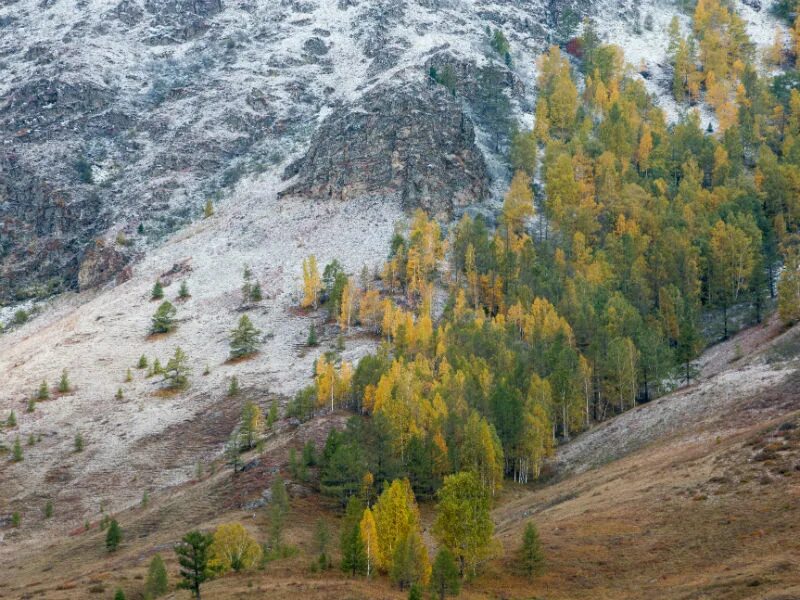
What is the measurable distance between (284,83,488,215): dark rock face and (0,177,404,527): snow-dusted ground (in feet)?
22.1

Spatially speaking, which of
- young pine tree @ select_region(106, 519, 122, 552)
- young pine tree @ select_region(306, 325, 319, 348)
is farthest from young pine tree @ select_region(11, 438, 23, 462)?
young pine tree @ select_region(306, 325, 319, 348)

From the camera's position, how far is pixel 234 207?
534 ft

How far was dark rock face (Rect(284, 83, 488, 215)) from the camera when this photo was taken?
153250 millimetres

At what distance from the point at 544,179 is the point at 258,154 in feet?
256

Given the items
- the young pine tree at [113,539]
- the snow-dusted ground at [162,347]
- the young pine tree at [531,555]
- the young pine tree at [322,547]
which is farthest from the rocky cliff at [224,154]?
the young pine tree at [531,555]

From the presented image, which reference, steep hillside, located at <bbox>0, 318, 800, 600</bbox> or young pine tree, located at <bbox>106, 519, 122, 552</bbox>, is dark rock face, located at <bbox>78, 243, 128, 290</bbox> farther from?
young pine tree, located at <bbox>106, 519, 122, 552</bbox>

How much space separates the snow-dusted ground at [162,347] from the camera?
262ft

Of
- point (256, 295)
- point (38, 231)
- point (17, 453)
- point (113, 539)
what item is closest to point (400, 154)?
point (256, 295)

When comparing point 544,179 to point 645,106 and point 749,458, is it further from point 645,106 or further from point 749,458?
point 749,458

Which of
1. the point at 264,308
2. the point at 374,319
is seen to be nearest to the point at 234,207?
the point at 264,308

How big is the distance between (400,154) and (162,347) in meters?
74.5

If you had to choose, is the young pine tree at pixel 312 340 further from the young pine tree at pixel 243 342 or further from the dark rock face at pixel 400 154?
the dark rock face at pixel 400 154

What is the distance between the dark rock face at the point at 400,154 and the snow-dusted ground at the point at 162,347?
673cm

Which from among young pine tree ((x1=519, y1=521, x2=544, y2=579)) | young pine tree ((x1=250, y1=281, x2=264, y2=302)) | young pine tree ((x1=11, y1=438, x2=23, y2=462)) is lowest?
young pine tree ((x1=11, y1=438, x2=23, y2=462))
